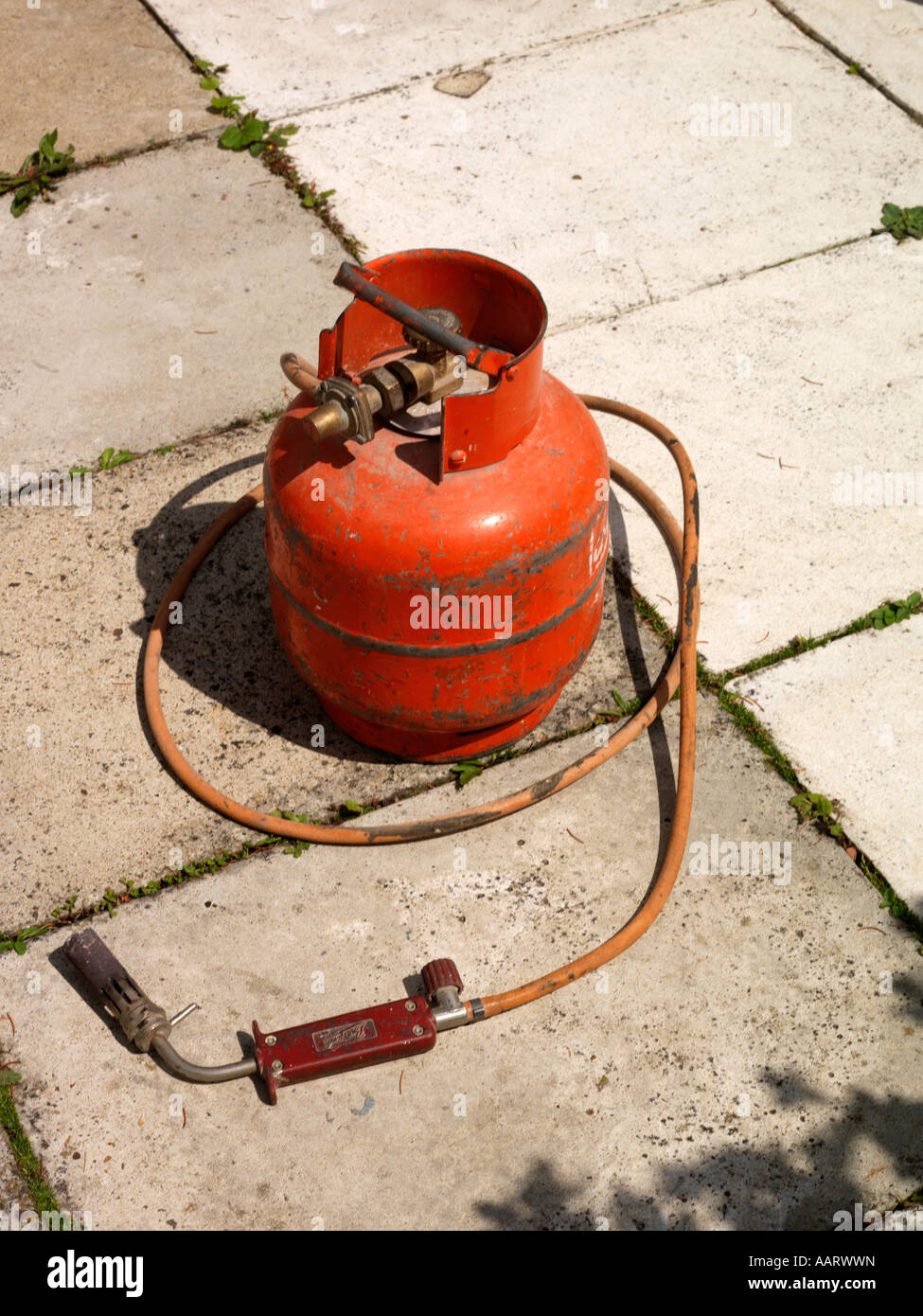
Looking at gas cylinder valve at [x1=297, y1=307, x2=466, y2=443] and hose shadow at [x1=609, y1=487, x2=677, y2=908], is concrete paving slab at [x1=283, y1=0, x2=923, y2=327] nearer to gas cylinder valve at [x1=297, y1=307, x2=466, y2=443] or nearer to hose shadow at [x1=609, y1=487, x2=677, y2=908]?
hose shadow at [x1=609, y1=487, x2=677, y2=908]

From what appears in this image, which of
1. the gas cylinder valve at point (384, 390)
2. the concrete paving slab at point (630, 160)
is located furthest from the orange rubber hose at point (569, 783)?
the concrete paving slab at point (630, 160)

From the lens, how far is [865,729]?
10.5ft

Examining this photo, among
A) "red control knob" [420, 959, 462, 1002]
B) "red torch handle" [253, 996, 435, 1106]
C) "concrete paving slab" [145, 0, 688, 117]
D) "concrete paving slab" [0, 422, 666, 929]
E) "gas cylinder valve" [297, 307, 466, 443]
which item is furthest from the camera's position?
"concrete paving slab" [145, 0, 688, 117]

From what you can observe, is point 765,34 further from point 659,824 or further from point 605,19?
point 659,824

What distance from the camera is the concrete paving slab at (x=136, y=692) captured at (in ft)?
9.70

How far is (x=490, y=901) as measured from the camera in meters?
2.87

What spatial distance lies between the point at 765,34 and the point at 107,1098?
17.2 ft

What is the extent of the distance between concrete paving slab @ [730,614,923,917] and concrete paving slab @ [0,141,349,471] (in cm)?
197

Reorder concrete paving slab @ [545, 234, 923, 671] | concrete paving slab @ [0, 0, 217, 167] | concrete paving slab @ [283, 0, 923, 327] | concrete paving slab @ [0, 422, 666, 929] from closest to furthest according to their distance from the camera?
concrete paving slab @ [0, 422, 666, 929] → concrete paving slab @ [545, 234, 923, 671] → concrete paving slab @ [283, 0, 923, 327] → concrete paving slab @ [0, 0, 217, 167]

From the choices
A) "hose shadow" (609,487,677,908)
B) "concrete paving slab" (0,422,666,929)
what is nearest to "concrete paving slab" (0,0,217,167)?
"concrete paving slab" (0,422,666,929)

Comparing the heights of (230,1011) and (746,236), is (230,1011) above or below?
below

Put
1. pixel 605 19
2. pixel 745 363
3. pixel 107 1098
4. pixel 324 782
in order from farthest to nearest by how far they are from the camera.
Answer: pixel 605 19, pixel 745 363, pixel 324 782, pixel 107 1098

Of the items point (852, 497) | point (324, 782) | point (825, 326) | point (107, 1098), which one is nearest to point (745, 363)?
point (825, 326)

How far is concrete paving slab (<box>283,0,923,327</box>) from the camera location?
14.5 ft
